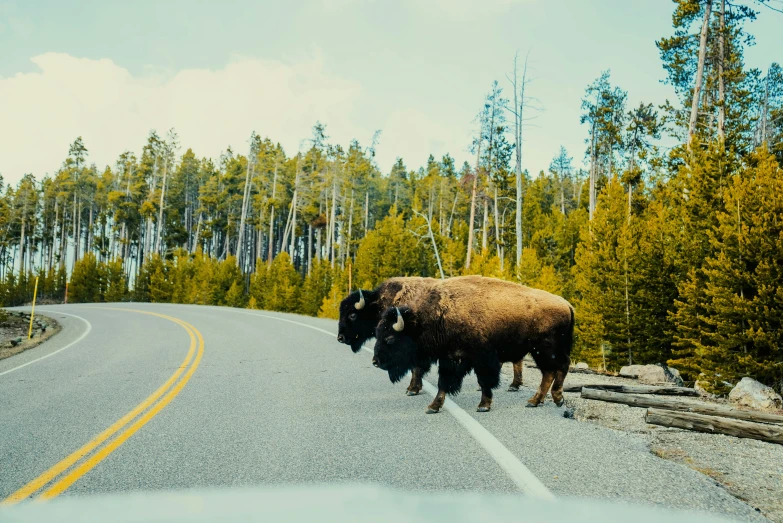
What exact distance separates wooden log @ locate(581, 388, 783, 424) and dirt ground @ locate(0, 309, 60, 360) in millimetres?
15355

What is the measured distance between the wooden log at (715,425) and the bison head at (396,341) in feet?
9.49

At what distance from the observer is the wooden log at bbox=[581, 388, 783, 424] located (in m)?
5.86

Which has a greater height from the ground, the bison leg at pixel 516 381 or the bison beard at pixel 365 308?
the bison beard at pixel 365 308

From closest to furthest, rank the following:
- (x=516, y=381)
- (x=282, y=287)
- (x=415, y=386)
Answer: (x=415, y=386) < (x=516, y=381) < (x=282, y=287)

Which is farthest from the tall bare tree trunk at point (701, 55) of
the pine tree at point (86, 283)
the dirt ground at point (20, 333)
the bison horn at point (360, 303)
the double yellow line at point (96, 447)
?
the pine tree at point (86, 283)

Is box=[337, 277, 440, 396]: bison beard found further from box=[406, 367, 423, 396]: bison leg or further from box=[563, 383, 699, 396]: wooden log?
box=[563, 383, 699, 396]: wooden log

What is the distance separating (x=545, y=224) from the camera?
56.9 m

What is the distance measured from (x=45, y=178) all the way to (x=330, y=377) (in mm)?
92058

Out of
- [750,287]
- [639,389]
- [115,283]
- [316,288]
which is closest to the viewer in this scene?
[639,389]

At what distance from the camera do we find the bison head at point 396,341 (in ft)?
21.9

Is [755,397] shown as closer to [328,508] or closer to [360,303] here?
[360,303]

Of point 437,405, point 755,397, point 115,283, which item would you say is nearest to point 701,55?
point 755,397

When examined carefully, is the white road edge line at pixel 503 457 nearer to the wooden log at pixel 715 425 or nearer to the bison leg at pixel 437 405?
the bison leg at pixel 437 405

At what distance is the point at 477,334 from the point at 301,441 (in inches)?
109
